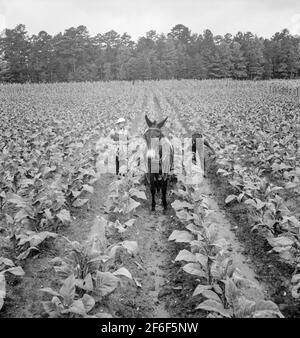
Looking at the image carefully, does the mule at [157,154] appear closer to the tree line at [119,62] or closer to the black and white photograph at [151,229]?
the black and white photograph at [151,229]

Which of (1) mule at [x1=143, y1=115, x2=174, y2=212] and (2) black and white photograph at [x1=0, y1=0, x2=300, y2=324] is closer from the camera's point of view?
(2) black and white photograph at [x1=0, y1=0, x2=300, y2=324]

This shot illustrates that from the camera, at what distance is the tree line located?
6625cm

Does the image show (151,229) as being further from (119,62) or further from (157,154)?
(119,62)

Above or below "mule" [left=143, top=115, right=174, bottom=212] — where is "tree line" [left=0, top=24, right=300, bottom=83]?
above

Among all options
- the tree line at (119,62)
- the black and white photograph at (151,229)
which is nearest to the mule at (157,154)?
the black and white photograph at (151,229)

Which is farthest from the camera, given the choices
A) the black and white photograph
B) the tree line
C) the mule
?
the tree line

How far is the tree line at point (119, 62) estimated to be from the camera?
6625cm

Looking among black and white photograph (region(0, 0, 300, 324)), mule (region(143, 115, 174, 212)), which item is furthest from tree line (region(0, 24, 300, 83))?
mule (region(143, 115, 174, 212))

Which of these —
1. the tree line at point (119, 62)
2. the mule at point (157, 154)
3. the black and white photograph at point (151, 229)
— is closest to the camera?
the black and white photograph at point (151, 229)

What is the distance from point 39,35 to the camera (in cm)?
7144

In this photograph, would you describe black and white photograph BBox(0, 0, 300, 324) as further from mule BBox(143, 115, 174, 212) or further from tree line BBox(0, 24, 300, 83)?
tree line BBox(0, 24, 300, 83)

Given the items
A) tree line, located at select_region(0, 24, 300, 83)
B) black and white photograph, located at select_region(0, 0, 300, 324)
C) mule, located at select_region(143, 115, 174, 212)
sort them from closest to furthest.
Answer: black and white photograph, located at select_region(0, 0, 300, 324) < mule, located at select_region(143, 115, 174, 212) < tree line, located at select_region(0, 24, 300, 83)

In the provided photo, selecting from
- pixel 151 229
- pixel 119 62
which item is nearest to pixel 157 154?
pixel 151 229

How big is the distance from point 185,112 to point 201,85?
82.2 ft
